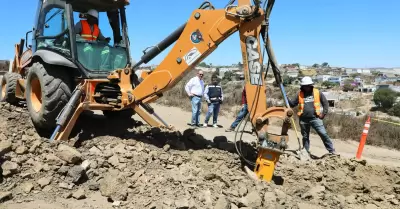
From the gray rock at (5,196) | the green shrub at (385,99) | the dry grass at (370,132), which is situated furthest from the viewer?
the green shrub at (385,99)

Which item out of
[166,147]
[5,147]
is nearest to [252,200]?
[166,147]

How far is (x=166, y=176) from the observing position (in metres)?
5.16

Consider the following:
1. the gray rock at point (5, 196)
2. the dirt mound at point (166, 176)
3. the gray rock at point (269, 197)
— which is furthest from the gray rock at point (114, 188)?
the gray rock at point (269, 197)

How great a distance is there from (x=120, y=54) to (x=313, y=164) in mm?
3878

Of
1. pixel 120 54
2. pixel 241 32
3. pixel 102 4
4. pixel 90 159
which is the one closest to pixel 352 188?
pixel 241 32

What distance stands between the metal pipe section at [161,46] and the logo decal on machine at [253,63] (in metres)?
1.13

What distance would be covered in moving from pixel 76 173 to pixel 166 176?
1.14 m

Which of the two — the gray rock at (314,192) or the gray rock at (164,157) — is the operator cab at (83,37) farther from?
the gray rock at (314,192)

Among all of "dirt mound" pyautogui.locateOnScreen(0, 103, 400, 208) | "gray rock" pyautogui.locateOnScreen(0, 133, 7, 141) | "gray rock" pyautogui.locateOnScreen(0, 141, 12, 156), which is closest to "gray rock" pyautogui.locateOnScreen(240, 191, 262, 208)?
"dirt mound" pyautogui.locateOnScreen(0, 103, 400, 208)

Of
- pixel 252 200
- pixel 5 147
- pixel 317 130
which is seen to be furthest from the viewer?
pixel 317 130

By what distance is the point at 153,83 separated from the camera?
6.16 m

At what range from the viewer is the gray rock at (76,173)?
16.5 feet

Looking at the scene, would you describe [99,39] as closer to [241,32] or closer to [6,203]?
[241,32]

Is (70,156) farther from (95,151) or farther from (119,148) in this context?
(119,148)
